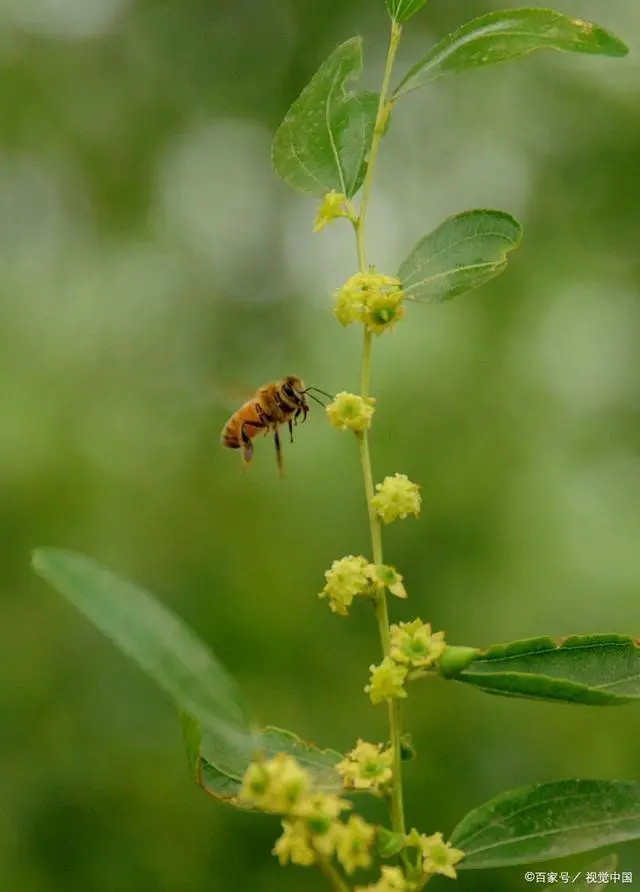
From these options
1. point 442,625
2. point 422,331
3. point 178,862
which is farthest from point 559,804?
point 422,331

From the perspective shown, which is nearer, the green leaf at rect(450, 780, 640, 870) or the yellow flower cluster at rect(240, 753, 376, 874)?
the yellow flower cluster at rect(240, 753, 376, 874)

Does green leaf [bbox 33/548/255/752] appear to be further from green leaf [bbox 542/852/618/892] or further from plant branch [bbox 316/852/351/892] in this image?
green leaf [bbox 542/852/618/892]

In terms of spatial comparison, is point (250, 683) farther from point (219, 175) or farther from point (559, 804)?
point (219, 175)

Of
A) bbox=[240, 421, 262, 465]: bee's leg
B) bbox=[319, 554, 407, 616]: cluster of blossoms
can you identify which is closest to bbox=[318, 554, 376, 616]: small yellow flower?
bbox=[319, 554, 407, 616]: cluster of blossoms

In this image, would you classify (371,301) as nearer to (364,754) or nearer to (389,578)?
(389,578)

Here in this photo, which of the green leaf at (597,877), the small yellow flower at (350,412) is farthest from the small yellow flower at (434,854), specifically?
the small yellow flower at (350,412)
